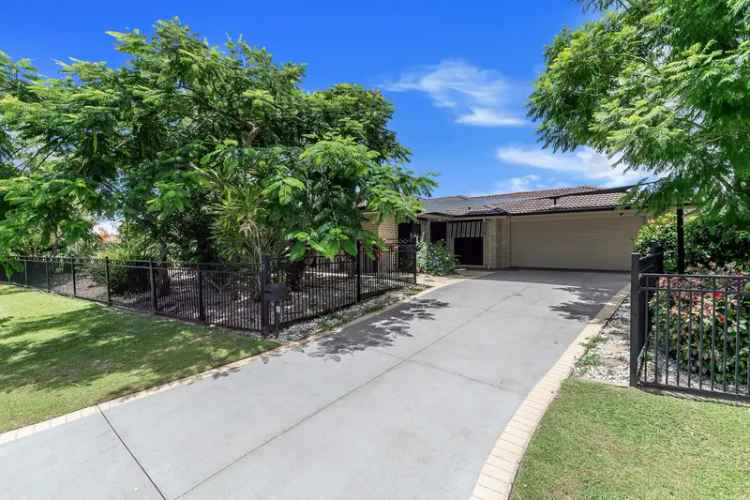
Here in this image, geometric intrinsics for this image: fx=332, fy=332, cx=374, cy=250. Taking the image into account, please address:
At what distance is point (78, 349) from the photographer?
616cm

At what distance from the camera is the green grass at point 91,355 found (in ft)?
13.8

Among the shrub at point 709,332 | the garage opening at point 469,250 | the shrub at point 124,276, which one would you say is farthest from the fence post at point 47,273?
the shrub at point 709,332

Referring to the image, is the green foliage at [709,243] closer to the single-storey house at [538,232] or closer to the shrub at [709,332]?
the shrub at [709,332]

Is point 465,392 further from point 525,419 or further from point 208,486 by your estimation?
point 208,486

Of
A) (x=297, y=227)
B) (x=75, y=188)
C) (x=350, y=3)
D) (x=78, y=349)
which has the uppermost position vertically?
(x=350, y=3)

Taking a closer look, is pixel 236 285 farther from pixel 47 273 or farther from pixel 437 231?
pixel 437 231

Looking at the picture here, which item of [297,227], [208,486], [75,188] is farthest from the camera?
[297,227]

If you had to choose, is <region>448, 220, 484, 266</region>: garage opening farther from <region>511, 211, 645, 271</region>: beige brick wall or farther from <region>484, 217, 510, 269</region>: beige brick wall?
<region>511, 211, 645, 271</region>: beige brick wall

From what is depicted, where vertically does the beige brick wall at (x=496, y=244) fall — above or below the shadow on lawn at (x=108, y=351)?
above

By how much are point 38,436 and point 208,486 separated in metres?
2.23

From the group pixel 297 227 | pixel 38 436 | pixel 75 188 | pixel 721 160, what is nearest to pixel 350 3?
pixel 297 227

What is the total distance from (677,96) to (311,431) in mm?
5874

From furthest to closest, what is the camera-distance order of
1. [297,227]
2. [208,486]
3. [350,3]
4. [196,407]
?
[350,3] < [297,227] < [196,407] < [208,486]

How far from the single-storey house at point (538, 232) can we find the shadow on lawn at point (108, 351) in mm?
9959
